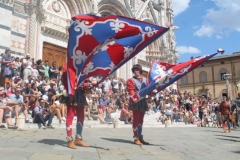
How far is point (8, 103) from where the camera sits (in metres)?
8.85

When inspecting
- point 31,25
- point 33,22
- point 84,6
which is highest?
point 84,6

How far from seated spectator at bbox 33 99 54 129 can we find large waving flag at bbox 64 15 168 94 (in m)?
4.90

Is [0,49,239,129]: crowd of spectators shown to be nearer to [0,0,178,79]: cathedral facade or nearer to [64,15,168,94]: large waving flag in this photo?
[64,15,168,94]: large waving flag

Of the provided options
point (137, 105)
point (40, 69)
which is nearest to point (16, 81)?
point (40, 69)

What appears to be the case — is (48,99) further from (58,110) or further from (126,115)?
(126,115)

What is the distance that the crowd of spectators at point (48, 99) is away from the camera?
938cm

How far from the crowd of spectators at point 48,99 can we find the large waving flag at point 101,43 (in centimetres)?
41

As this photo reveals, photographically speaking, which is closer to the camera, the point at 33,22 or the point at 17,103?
the point at 17,103

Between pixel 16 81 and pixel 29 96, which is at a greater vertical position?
pixel 16 81

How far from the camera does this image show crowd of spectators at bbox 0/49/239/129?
9.38 meters

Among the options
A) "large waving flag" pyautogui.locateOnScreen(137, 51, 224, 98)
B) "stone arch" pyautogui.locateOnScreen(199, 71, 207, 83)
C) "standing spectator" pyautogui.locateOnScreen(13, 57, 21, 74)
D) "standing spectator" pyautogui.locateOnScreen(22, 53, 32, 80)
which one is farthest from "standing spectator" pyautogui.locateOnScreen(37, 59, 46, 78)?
"stone arch" pyautogui.locateOnScreen(199, 71, 207, 83)

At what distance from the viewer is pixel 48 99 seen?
11.6m

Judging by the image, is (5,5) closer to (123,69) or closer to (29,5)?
(29,5)

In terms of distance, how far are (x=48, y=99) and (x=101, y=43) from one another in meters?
7.27
